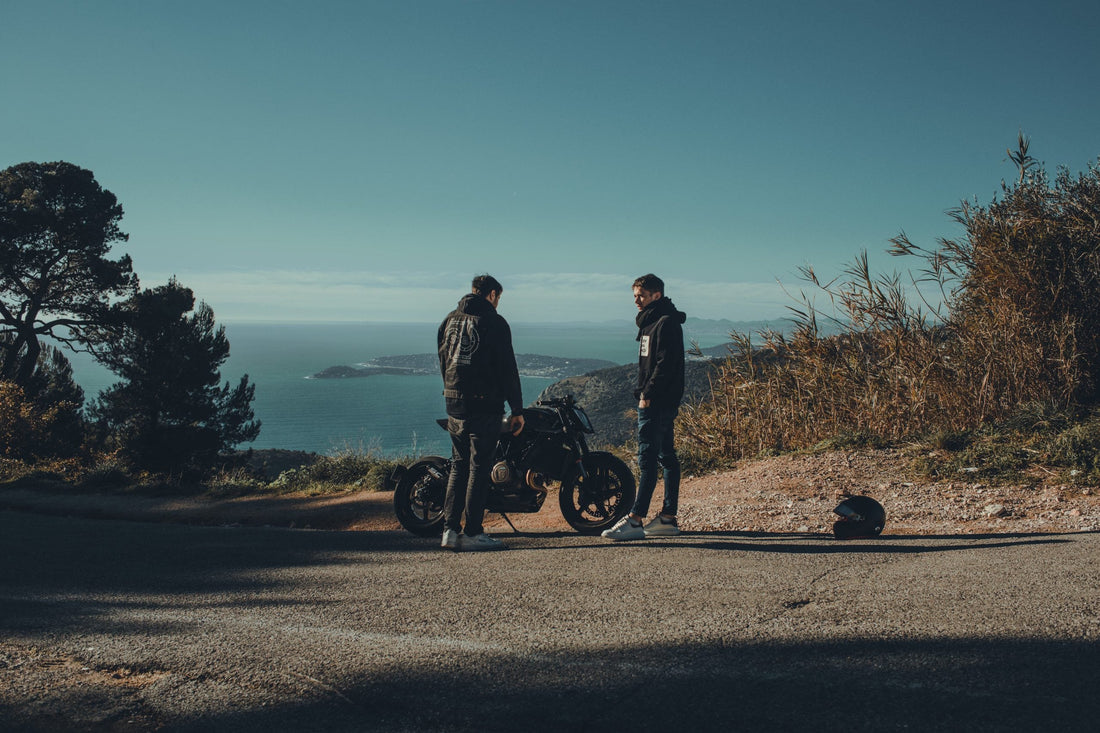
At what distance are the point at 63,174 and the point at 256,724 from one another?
3193 centimetres

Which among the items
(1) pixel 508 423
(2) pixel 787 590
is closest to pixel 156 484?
(1) pixel 508 423

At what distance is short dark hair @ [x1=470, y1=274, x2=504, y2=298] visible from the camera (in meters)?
5.48

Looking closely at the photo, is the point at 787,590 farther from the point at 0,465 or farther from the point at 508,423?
the point at 0,465

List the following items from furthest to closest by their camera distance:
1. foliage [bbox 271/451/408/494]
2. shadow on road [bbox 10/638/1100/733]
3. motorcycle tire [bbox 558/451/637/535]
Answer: foliage [bbox 271/451/408/494]
motorcycle tire [bbox 558/451/637/535]
shadow on road [bbox 10/638/1100/733]

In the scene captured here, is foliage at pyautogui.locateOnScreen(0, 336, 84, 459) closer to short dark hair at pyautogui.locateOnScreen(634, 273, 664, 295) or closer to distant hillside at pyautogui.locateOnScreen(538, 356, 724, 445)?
distant hillside at pyautogui.locateOnScreen(538, 356, 724, 445)

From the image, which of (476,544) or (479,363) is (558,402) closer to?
(479,363)

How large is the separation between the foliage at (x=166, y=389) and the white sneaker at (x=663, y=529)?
27.5 m

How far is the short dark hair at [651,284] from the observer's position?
5.87 meters

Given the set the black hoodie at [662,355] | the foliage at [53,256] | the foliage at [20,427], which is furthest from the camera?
the foliage at [53,256]

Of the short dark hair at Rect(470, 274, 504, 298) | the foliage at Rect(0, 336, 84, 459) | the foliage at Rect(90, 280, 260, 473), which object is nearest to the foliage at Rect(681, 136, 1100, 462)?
the short dark hair at Rect(470, 274, 504, 298)

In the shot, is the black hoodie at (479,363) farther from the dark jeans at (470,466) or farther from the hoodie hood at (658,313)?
the hoodie hood at (658,313)

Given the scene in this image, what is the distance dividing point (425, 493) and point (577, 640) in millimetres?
3266

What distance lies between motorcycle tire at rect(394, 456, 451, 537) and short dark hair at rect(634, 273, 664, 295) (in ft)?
7.27

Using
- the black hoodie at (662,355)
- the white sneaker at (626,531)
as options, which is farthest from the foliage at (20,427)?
the black hoodie at (662,355)
